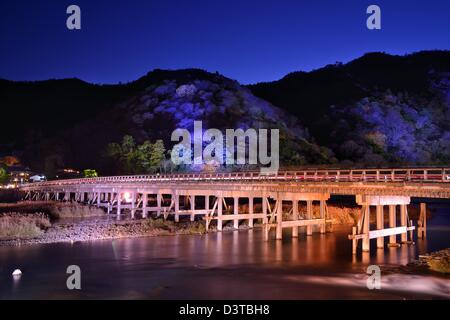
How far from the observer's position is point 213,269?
24594 millimetres

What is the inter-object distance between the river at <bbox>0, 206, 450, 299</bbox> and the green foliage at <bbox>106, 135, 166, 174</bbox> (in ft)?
173

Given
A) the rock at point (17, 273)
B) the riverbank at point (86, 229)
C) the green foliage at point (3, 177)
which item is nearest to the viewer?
the rock at point (17, 273)

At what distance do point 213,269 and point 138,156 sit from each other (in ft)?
226

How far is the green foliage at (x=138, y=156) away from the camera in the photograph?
87062 millimetres

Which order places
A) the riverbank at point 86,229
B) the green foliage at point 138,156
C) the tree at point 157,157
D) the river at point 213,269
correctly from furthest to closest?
the green foliage at point 138,156, the tree at point 157,157, the riverbank at point 86,229, the river at point 213,269

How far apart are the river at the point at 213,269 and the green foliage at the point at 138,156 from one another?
2074 inches

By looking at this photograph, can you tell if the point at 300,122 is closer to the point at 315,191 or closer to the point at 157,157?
the point at 157,157

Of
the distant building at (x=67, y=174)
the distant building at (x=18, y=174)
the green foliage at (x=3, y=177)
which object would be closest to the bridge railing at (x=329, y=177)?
the green foliage at (x=3, y=177)

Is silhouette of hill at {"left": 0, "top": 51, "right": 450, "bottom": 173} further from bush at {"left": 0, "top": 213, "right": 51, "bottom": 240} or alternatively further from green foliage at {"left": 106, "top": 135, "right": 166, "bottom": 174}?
bush at {"left": 0, "top": 213, "right": 51, "bottom": 240}

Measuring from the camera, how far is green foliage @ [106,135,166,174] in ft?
286

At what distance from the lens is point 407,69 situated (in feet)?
612

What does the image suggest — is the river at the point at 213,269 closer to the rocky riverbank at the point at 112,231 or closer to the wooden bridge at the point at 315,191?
the wooden bridge at the point at 315,191
